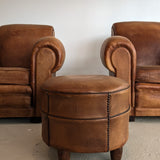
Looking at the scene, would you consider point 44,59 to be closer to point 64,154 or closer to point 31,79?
point 31,79

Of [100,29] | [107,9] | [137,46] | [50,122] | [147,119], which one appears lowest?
[147,119]

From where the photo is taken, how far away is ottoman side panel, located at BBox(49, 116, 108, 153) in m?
1.12

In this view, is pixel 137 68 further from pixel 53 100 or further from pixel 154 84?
pixel 53 100

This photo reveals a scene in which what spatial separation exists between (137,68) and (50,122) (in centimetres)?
113

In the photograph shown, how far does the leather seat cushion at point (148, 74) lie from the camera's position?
193cm

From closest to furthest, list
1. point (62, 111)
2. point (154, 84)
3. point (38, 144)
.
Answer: point (62, 111) < point (38, 144) < point (154, 84)

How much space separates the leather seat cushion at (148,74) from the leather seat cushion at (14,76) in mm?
1051

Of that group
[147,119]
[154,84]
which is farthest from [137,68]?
[147,119]

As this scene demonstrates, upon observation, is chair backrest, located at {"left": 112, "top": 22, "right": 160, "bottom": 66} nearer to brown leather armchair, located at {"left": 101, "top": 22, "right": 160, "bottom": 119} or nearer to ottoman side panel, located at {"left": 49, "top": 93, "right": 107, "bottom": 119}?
brown leather armchair, located at {"left": 101, "top": 22, "right": 160, "bottom": 119}

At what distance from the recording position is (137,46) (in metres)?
2.52

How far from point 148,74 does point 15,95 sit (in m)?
1.25

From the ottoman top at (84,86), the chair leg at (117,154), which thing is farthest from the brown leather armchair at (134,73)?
the chair leg at (117,154)

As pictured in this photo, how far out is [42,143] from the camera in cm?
156

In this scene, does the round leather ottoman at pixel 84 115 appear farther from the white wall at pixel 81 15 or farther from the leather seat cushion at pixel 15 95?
the white wall at pixel 81 15
